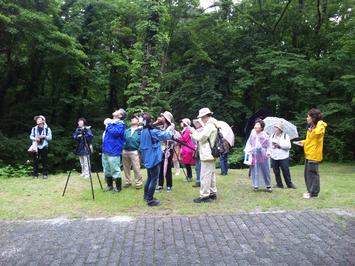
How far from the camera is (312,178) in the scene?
312 inches

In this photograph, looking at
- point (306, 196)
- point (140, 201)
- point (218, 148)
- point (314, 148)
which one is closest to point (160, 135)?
point (218, 148)

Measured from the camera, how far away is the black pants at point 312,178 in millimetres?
7793

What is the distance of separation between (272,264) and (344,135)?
51.1ft

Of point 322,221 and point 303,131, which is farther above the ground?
point 303,131

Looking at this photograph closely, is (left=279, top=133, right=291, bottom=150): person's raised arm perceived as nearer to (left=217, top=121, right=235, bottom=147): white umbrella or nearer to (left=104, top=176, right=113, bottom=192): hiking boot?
(left=217, top=121, right=235, bottom=147): white umbrella

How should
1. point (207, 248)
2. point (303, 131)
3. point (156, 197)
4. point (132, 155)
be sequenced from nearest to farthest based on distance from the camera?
point (207, 248) < point (156, 197) < point (132, 155) < point (303, 131)

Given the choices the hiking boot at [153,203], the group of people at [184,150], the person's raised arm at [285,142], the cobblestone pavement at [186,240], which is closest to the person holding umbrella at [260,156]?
the group of people at [184,150]

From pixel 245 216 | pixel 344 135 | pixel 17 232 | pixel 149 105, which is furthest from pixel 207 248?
pixel 344 135

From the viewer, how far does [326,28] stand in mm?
21016

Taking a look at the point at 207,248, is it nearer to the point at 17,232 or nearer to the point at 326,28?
the point at 17,232

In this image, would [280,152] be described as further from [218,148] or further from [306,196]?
[218,148]

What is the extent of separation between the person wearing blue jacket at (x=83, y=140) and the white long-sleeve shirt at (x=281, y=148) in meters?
4.50

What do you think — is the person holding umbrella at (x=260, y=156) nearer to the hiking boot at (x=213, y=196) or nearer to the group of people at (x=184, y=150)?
the group of people at (x=184, y=150)

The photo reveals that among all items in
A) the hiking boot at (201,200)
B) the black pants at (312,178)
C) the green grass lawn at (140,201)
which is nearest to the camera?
the green grass lawn at (140,201)
